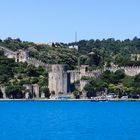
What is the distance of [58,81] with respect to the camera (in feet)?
311

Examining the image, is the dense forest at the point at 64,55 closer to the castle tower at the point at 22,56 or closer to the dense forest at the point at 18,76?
the castle tower at the point at 22,56

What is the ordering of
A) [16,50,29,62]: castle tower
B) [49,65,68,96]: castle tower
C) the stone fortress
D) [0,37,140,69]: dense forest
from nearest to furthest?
[49,65,68,96]: castle tower → the stone fortress → [16,50,29,62]: castle tower → [0,37,140,69]: dense forest

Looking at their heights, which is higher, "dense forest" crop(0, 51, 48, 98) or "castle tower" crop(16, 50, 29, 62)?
"castle tower" crop(16, 50, 29, 62)

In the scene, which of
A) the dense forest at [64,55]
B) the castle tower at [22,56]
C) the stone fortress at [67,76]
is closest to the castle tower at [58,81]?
the stone fortress at [67,76]

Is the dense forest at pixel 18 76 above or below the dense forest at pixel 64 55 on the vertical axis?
below

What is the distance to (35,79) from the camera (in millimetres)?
97875

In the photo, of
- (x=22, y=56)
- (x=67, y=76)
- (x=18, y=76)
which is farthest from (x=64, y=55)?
(x=67, y=76)

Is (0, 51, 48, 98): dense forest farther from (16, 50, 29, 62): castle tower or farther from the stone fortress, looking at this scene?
(16, 50, 29, 62): castle tower

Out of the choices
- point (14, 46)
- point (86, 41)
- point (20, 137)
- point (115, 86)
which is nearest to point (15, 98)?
point (115, 86)

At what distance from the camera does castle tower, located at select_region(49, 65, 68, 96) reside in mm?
94688

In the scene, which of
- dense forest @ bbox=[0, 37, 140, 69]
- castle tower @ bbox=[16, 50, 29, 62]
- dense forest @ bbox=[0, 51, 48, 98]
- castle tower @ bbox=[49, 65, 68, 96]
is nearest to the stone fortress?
castle tower @ bbox=[49, 65, 68, 96]

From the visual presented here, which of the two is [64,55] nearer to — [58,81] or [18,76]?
[18,76]

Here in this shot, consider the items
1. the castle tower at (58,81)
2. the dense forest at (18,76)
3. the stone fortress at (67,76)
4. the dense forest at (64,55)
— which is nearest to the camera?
the castle tower at (58,81)

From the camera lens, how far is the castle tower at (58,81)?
94688 millimetres
